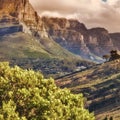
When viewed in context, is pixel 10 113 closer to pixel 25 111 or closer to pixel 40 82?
pixel 25 111

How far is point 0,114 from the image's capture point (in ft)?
216

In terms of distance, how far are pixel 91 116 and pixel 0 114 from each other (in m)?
19.7

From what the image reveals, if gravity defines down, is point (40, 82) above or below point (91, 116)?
above

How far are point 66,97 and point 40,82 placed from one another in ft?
20.5

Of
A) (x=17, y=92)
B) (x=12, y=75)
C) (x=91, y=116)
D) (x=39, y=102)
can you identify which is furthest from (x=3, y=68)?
(x=91, y=116)

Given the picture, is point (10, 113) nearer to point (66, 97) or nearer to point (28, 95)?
point (28, 95)

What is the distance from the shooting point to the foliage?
69.7 meters

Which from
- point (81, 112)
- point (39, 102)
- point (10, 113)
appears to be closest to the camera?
point (10, 113)

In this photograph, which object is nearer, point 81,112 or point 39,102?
point 39,102

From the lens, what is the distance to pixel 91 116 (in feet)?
255

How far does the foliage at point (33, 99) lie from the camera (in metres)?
69.7

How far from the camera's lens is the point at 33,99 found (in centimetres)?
7150

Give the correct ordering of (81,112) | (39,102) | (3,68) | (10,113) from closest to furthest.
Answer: (10,113) → (39,102) → (81,112) → (3,68)

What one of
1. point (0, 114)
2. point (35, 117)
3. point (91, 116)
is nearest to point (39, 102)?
point (35, 117)
